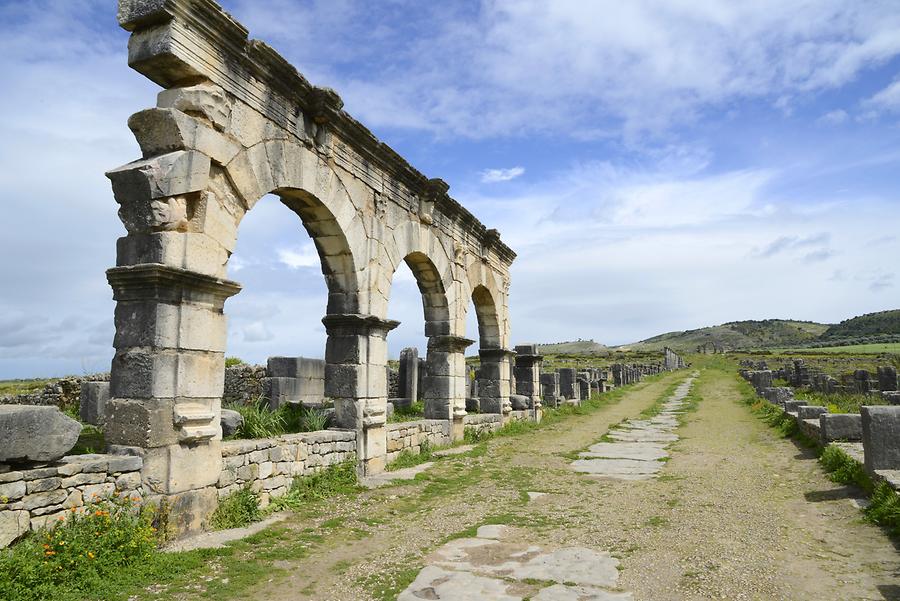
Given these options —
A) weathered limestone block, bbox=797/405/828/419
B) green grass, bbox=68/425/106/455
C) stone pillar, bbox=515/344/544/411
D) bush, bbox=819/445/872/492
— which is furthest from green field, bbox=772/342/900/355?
green grass, bbox=68/425/106/455

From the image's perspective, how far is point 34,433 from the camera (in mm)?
4352

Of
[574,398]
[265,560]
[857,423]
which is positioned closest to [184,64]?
[265,560]

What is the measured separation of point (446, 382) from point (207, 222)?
22.8 feet

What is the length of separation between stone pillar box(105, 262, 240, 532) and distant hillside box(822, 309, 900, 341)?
10729cm

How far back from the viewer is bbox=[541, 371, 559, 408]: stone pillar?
20531 millimetres

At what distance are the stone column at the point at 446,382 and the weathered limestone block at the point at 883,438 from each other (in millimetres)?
7089

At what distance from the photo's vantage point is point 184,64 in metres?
6.04

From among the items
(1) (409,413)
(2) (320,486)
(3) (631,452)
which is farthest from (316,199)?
(3) (631,452)

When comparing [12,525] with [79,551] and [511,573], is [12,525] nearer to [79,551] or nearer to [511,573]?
[79,551]

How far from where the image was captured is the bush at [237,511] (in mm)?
5898

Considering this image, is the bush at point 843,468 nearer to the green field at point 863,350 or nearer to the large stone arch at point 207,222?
the large stone arch at point 207,222

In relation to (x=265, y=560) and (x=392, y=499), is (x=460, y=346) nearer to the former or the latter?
(x=392, y=499)

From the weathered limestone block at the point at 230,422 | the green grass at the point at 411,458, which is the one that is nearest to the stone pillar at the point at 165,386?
the weathered limestone block at the point at 230,422

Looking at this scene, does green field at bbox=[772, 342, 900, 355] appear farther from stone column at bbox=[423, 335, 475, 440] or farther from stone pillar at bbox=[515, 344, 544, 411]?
stone column at bbox=[423, 335, 475, 440]
